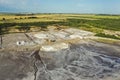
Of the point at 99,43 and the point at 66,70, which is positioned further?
the point at 99,43

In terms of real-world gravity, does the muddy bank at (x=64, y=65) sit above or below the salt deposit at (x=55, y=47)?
below

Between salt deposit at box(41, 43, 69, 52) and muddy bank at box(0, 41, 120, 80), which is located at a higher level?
salt deposit at box(41, 43, 69, 52)

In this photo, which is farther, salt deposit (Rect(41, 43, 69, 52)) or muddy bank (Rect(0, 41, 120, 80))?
salt deposit (Rect(41, 43, 69, 52))

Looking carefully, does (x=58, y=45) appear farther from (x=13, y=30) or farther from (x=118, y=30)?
(x=118, y=30)

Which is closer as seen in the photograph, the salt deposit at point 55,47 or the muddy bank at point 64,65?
the muddy bank at point 64,65

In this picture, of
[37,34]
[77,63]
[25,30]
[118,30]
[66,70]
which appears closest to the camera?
[66,70]

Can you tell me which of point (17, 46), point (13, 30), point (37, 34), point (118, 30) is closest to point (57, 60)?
point (17, 46)

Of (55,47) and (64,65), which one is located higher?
(55,47)

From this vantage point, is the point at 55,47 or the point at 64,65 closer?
the point at 64,65
